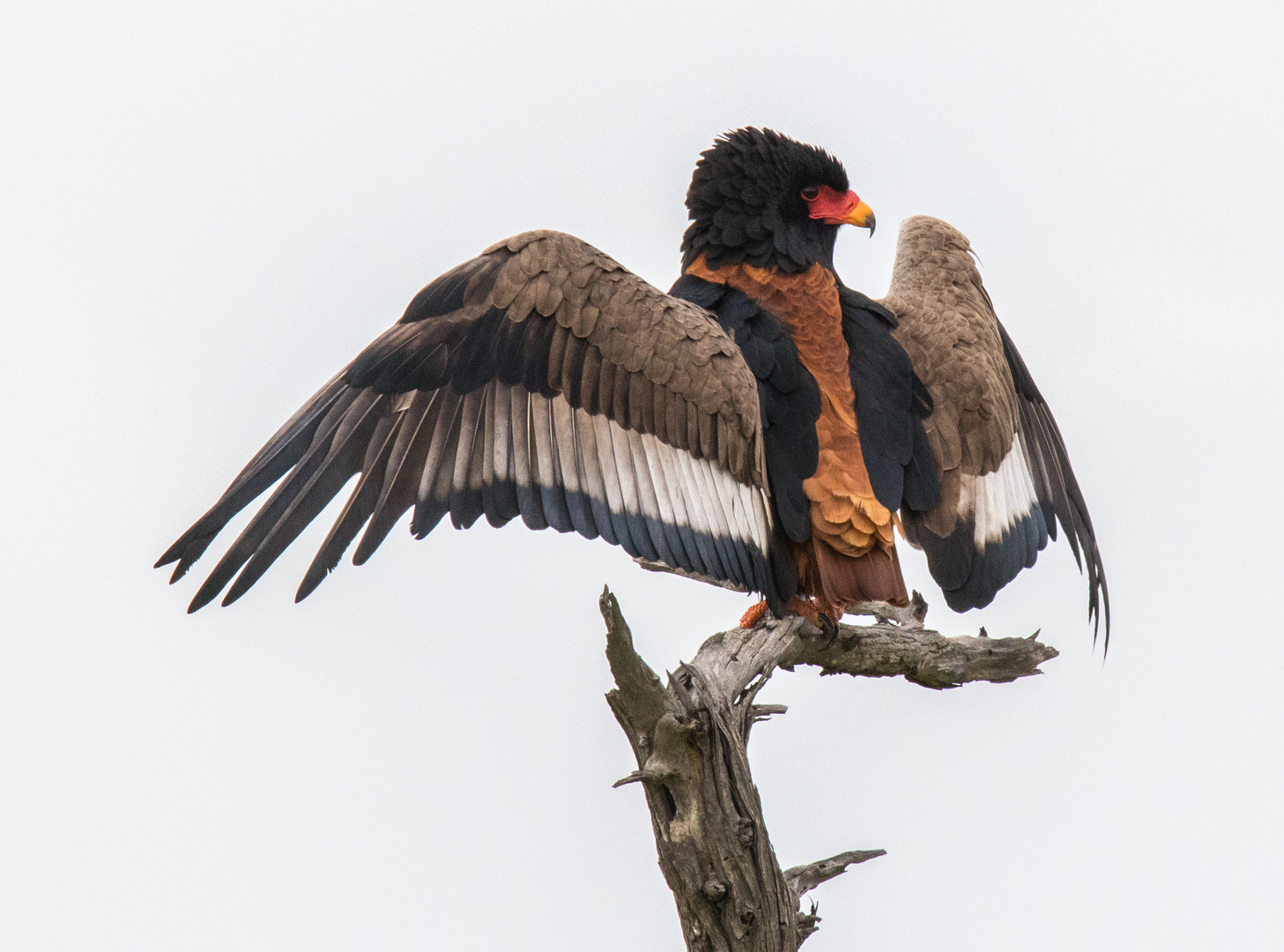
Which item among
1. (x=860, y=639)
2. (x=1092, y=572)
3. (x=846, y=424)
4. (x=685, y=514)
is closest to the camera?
(x=685, y=514)

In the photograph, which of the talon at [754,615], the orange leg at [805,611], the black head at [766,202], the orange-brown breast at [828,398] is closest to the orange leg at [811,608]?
the orange leg at [805,611]

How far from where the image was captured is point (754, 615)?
14.0ft

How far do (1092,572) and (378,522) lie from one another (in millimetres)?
2878

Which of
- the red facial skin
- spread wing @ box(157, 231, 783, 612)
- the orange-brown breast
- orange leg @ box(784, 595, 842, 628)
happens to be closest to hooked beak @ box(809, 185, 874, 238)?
the red facial skin

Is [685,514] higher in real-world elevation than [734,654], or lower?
higher

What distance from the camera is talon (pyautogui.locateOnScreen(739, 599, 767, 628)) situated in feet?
13.9

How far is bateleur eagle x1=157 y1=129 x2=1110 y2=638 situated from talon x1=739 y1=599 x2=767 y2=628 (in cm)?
13

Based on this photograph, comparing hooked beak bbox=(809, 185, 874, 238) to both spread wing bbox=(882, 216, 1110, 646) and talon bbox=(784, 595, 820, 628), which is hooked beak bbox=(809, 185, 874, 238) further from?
talon bbox=(784, 595, 820, 628)

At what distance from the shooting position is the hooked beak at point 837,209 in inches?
175

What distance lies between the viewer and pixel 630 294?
12.5 feet

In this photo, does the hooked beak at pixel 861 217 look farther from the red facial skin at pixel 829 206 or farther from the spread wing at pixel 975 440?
the spread wing at pixel 975 440

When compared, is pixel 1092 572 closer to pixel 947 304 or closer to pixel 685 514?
pixel 947 304

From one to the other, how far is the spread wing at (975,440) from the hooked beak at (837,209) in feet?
1.46

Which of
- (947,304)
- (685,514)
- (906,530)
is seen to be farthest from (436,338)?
(947,304)
